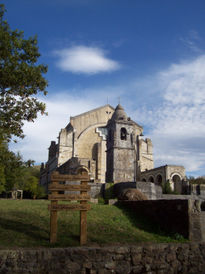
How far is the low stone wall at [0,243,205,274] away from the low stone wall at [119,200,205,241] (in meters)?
0.80

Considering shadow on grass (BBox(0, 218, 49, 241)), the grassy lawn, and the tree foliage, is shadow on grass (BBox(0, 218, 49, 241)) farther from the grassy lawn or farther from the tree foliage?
the tree foliage

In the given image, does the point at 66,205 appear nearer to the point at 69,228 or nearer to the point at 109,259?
the point at 69,228

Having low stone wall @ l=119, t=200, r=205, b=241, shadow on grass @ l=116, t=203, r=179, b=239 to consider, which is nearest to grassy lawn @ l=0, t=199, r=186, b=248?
shadow on grass @ l=116, t=203, r=179, b=239

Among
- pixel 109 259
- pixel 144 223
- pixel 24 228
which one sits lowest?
pixel 109 259

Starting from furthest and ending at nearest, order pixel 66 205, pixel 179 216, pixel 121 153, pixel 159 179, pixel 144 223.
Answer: pixel 159 179 < pixel 121 153 < pixel 144 223 < pixel 179 216 < pixel 66 205

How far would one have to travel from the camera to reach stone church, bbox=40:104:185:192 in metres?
23.5

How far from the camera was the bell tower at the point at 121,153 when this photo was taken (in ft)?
75.2

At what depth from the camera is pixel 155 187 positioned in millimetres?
18359

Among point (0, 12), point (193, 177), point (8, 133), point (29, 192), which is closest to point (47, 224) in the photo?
point (8, 133)

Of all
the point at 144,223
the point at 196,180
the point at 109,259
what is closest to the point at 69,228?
the point at 109,259

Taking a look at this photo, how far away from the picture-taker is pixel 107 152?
24.8 metres

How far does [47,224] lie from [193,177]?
31071 mm

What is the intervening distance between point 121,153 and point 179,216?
14.3m

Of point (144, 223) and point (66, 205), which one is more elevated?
point (66, 205)
